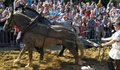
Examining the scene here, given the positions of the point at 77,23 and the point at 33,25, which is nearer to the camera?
the point at 33,25

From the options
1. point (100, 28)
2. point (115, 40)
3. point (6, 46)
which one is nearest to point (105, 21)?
point (100, 28)

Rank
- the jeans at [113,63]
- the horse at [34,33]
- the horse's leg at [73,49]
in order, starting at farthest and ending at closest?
the horse's leg at [73,49] → the horse at [34,33] → the jeans at [113,63]

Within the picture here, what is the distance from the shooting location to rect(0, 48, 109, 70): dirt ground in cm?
1125

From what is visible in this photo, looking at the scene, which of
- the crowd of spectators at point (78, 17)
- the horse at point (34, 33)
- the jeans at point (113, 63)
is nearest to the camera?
the jeans at point (113, 63)

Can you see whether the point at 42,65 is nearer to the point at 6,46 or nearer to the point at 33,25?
the point at 33,25

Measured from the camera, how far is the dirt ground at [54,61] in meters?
11.2

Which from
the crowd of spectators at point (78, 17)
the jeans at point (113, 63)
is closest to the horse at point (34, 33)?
the crowd of spectators at point (78, 17)

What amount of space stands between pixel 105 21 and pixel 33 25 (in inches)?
275

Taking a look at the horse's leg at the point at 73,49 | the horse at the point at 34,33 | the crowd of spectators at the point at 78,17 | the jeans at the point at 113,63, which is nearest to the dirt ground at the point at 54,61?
the horse's leg at the point at 73,49

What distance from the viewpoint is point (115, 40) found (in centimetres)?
853

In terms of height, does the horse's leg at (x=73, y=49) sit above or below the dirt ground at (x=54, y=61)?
above

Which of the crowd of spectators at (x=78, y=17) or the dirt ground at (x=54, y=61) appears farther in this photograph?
the crowd of spectators at (x=78, y=17)

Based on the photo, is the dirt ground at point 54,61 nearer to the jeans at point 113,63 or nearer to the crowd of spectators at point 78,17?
the crowd of spectators at point 78,17

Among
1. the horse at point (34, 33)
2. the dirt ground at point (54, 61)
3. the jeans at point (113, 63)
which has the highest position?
the horse at point (34, 33)
